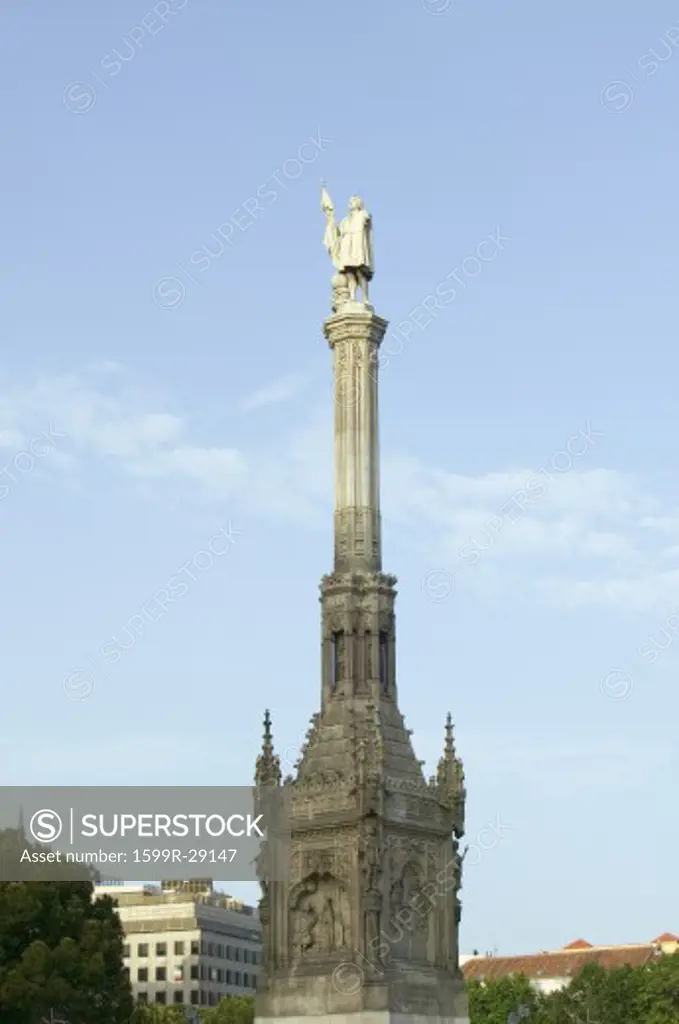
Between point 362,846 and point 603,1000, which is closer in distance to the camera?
point 362,846

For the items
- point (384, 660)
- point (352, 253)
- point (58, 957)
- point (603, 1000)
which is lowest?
point (58, 957)

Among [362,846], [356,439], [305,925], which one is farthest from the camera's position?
[356,439]

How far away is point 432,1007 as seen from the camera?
137ft

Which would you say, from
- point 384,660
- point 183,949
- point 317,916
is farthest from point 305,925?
point 183,949

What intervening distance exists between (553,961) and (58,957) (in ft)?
299

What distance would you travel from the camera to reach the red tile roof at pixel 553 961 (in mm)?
130875

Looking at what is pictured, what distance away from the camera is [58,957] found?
51406 millimetres

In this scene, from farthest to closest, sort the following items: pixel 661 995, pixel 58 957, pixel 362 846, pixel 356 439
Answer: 1. pixel 661 995
2. pixel 58 957
3. pixel 356 439
4. pixel 362 846

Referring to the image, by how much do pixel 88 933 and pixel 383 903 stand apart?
1508 cm

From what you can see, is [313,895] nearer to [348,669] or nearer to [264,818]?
[264,818]

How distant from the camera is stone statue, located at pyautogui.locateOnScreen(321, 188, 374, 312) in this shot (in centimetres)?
4731

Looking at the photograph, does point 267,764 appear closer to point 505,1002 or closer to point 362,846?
point 362,846

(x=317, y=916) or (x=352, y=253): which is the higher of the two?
(x=352, y=253)

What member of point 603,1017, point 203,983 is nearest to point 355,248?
point 603,1017
